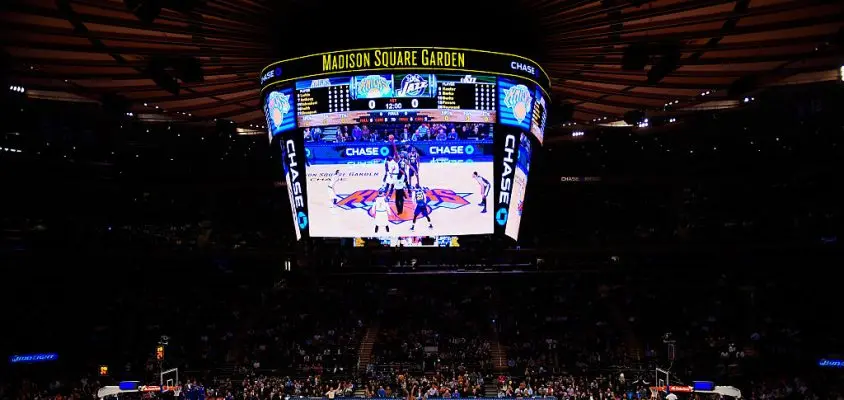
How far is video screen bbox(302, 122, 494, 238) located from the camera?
14398 millimetres

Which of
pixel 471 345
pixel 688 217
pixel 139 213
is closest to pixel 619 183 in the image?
pixel 688 217

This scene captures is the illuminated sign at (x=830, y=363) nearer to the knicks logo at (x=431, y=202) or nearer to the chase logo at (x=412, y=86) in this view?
the knicks logo at (x=431, y=202)

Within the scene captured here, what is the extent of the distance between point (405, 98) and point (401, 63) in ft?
2.16

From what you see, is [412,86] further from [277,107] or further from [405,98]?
[277,107]

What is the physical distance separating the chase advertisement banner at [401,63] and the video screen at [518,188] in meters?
1.36

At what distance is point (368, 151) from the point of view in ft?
47.6

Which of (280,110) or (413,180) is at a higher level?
(280,110)

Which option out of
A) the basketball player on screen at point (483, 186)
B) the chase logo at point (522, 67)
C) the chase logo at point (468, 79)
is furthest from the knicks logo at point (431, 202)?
the chase logo at point (522, 67)

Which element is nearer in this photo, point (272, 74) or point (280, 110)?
point (272, 74)

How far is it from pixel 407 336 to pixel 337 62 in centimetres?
2631

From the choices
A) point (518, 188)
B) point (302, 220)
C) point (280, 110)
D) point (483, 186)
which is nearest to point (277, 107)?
point (280, 110)

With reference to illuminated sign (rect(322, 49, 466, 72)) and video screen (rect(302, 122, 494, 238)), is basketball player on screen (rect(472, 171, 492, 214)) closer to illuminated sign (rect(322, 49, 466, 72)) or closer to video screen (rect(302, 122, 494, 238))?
video screen (rect(302, 122, 494, 238))

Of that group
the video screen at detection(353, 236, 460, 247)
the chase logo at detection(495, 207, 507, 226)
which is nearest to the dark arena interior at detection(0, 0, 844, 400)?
the chase logo at detection(495, 207, 507, 226)

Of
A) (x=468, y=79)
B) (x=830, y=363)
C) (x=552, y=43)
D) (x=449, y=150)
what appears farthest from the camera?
(x=830, y=363)
